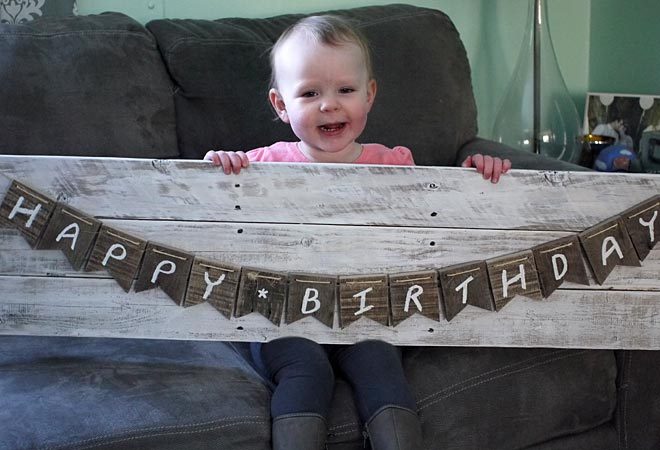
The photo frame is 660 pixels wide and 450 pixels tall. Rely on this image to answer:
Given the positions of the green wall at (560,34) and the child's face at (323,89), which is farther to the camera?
the green wall at (560,34)

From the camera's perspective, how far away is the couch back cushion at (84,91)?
1.84 metres

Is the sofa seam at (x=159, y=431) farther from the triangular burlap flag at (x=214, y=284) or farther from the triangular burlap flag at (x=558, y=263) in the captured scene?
the triangular burlap flag at (x=558, y=263)

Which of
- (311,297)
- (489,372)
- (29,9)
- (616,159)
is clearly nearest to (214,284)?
(311,297)

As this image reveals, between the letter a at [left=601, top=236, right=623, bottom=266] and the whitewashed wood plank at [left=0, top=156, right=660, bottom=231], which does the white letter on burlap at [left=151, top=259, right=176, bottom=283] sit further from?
the letter a at [left=601, top=236, right=623, bottom=266]

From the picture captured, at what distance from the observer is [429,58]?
2.16m

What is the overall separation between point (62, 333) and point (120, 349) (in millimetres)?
146

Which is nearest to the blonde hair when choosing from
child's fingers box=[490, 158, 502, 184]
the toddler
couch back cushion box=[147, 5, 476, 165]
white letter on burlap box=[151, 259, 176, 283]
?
the toddler

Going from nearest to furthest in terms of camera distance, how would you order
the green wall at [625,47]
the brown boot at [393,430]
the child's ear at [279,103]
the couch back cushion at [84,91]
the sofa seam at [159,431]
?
1. the sofa seam at [159,431]
2. the brown boot at [393,430]
3. the child's ear at [279,103]
4. the couch back cushion at [84,91]
5. the green wall at [625,47]

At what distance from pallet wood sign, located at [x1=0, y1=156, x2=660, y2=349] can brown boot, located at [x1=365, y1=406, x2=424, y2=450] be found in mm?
134

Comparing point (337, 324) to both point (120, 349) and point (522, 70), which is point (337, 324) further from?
point (522, 70)

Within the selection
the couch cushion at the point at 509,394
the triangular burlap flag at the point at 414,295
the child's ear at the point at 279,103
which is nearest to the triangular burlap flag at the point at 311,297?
the triangular burlap flag at the point at 414,295

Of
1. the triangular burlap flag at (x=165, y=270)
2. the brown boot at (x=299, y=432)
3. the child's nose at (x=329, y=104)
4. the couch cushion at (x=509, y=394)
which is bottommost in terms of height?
the couch cushion at (x=509, y=394)

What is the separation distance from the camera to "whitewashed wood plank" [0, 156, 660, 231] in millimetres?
1359

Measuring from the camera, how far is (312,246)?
4.56 feet
